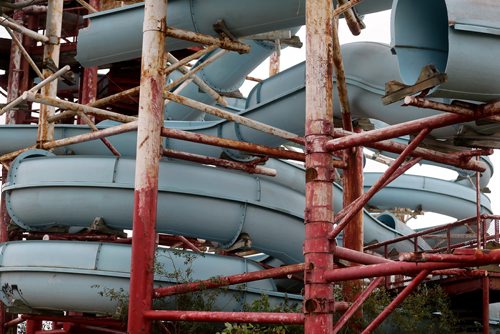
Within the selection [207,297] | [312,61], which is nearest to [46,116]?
[207,297]

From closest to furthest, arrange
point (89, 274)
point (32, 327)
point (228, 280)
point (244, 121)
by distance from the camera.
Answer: point (228, 280), point (244, 121), point (89, 274), point (32, 327)

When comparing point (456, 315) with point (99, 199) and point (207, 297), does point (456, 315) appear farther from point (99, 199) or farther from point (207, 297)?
point (99, 199)

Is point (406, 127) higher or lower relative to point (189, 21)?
lower

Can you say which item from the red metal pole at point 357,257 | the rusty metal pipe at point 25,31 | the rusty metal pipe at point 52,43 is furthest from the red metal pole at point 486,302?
the rusty metal pipe at point 25,31

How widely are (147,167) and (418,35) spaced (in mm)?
4013

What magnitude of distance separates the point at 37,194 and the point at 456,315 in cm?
625

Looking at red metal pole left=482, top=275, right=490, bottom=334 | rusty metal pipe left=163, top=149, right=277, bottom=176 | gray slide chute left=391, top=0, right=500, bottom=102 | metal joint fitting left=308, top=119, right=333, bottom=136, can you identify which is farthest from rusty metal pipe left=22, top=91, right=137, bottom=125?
gray slide chute left=391, top=0, right=500, bottom=102

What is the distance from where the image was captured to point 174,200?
12.4 meters

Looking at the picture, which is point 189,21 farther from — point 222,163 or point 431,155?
point 431,155

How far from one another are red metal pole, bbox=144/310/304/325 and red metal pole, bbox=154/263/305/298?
38cm

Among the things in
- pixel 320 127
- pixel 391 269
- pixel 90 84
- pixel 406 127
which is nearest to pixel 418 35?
pixel 406 127

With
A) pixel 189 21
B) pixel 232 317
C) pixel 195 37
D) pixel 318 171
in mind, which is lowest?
pixel 232 317

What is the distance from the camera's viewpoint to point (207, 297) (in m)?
11.7

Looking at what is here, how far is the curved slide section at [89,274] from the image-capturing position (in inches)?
477
